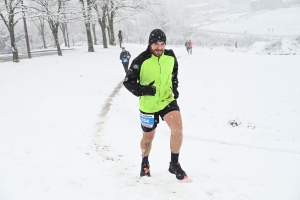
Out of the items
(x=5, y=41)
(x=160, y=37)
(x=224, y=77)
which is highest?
(x=5, y=41)

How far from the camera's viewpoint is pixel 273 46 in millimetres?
41125

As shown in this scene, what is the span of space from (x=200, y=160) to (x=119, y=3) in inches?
1121

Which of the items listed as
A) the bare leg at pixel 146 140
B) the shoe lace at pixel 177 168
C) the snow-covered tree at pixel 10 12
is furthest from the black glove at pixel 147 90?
the snow-covered tree at pixel 10 12

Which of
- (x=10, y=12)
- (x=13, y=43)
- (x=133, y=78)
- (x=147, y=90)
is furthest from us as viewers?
(x=13, y=43)

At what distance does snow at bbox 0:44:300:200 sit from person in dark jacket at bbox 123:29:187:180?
0.81 m

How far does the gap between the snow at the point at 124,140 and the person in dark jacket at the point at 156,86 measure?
2.66ft

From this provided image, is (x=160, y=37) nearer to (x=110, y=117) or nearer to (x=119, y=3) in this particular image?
(x=110, y=117)

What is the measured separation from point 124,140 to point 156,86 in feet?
11.1

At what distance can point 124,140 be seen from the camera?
279 inches

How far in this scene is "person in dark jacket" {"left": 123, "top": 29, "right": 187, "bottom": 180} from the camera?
3938 mm

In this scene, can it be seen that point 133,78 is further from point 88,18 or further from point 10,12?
point 88,18

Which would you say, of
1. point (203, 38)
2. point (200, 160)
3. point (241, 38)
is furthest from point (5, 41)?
point (200, 160)

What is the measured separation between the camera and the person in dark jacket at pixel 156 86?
394 cm

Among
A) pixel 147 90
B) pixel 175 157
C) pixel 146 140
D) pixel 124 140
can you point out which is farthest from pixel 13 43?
pixel 175 157
